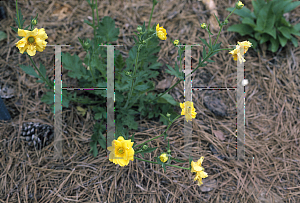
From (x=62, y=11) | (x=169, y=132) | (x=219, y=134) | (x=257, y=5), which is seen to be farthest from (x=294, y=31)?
(x=62, y=11)

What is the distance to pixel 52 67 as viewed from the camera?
2521mm

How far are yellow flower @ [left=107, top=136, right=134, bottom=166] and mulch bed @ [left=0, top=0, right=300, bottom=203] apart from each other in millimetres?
580

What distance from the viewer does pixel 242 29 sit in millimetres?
2748

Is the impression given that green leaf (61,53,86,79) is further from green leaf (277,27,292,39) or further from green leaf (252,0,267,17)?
green leaf (277,27,292,39)

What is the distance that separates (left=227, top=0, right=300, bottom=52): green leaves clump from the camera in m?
2.67

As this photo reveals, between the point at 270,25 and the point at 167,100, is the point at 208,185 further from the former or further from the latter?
the point at 270,25

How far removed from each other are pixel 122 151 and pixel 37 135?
1061 millimetres

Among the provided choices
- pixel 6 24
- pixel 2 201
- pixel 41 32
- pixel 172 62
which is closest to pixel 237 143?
pixel 172 62

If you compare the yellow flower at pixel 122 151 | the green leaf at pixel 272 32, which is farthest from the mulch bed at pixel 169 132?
the yellow flower at pixel 122 151

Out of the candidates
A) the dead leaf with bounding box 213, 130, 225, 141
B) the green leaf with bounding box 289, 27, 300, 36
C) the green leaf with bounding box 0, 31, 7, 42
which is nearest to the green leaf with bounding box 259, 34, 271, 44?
the green leaf with bounding box 289, 27, 300, 36

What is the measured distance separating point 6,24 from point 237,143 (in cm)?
273

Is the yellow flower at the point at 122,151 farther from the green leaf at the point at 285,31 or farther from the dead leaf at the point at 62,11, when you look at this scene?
the green leaf at the point at 285,31

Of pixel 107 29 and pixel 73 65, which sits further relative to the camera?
pixel 107 29

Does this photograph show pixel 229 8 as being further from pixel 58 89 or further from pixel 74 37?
pixel 58 89
